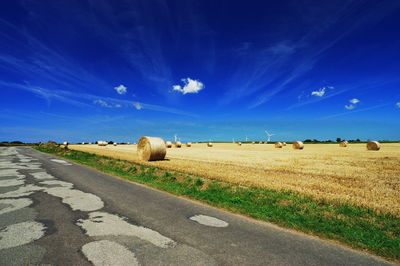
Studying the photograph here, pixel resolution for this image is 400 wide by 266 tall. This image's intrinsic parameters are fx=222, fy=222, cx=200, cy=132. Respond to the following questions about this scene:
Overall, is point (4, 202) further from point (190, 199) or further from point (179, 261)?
point (179, 261)

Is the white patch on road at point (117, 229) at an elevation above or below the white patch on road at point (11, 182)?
below

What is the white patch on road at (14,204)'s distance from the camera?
6.89 metres

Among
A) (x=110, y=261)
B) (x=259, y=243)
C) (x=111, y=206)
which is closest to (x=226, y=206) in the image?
(x=259, y=243)

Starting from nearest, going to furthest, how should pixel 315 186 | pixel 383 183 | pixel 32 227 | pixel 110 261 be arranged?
pixel 110 261
pixel 32 227
pixel 315 186
pixel 383 183

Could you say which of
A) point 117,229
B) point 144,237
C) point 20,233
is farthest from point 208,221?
point 20,233

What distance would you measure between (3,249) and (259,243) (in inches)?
204

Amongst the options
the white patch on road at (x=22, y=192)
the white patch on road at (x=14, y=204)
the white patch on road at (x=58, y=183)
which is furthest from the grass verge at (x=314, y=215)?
the white patch on road at (x=22, y=192)

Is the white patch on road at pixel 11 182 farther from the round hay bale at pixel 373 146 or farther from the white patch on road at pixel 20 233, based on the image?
the round hay bale at pixel 373 146

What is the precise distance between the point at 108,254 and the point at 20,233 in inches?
101

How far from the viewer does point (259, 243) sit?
4.87 m

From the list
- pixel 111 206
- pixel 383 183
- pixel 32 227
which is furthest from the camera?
pixel 383 183

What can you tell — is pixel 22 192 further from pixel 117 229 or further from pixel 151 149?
pixel 151 149

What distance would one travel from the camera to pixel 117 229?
544cm

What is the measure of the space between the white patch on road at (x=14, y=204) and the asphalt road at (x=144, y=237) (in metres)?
0.03
